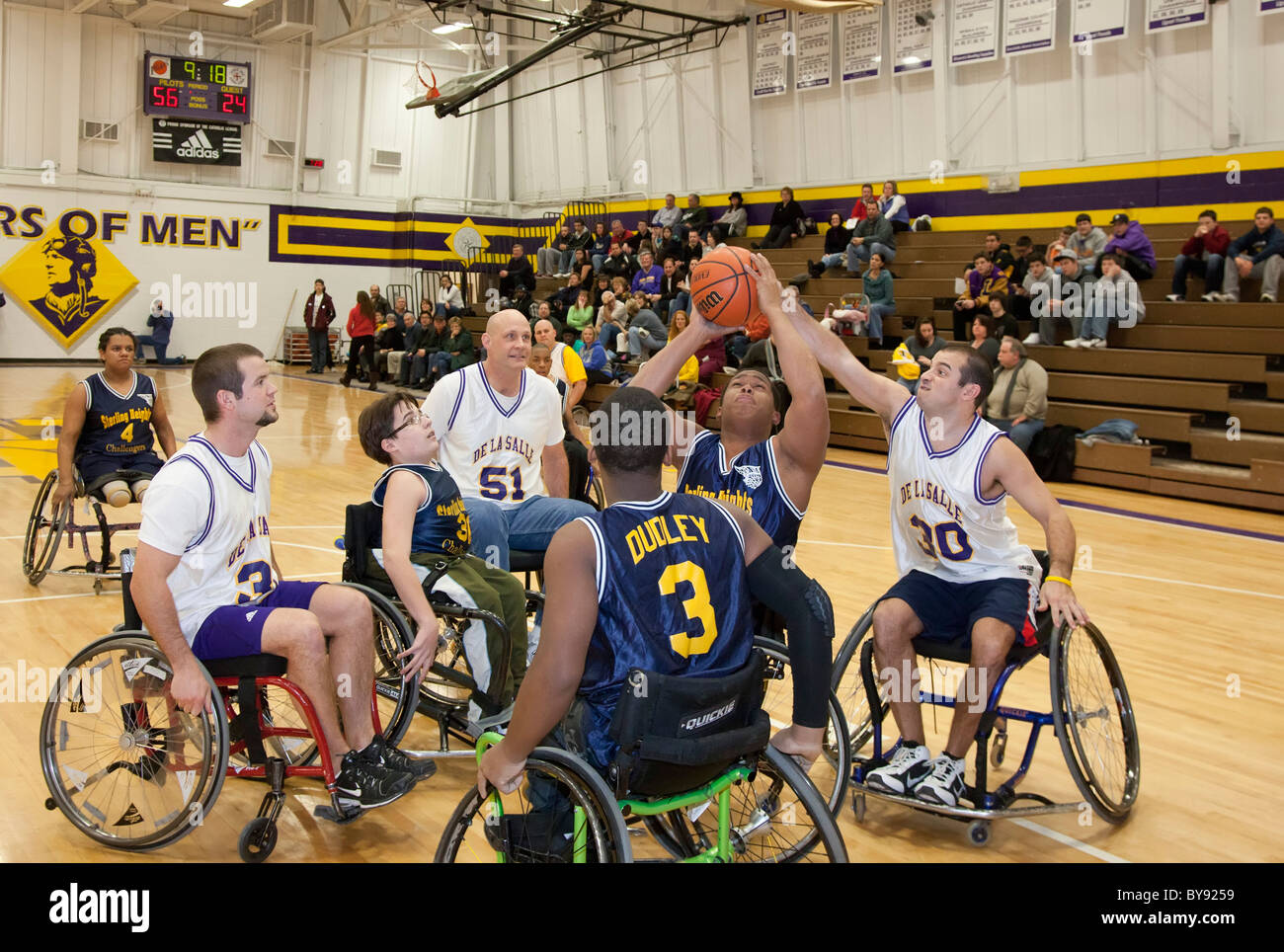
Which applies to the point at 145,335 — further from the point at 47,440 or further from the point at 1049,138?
the point at 1049,138

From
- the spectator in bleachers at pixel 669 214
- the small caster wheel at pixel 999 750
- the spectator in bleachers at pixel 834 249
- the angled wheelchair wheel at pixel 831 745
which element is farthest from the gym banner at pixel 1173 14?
the angled wheelchair wheel at pixel 831 745

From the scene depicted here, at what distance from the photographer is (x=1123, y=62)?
1199cm

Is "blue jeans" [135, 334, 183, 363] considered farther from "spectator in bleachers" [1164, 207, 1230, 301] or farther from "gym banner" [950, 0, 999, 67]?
"spectator in bleachers" [1164, 207, 1230, 301]

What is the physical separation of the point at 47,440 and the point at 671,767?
9.90m

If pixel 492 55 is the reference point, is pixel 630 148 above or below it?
below

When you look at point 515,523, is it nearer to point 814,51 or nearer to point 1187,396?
point 1187,396

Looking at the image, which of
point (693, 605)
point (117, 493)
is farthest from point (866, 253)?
point (693, 605)

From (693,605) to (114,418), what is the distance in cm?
431

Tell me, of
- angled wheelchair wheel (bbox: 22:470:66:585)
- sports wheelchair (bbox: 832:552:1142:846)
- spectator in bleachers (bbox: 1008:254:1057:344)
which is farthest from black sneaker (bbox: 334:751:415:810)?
spectator in bleachers (bbox: 1008:254:1057:344)

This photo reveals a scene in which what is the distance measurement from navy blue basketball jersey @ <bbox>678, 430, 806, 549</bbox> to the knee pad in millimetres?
3095

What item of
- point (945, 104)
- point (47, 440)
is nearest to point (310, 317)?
point (47, 440)

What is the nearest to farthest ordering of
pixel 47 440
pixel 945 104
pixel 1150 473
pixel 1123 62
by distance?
pixel 1150 473
pixel 47 440
pixel 1123 62
pixel 945 104

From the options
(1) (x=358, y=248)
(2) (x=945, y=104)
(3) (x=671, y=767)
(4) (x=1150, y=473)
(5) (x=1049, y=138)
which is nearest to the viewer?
(3) (x=671, y=767)

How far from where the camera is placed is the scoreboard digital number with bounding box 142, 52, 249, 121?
18.6 metres
